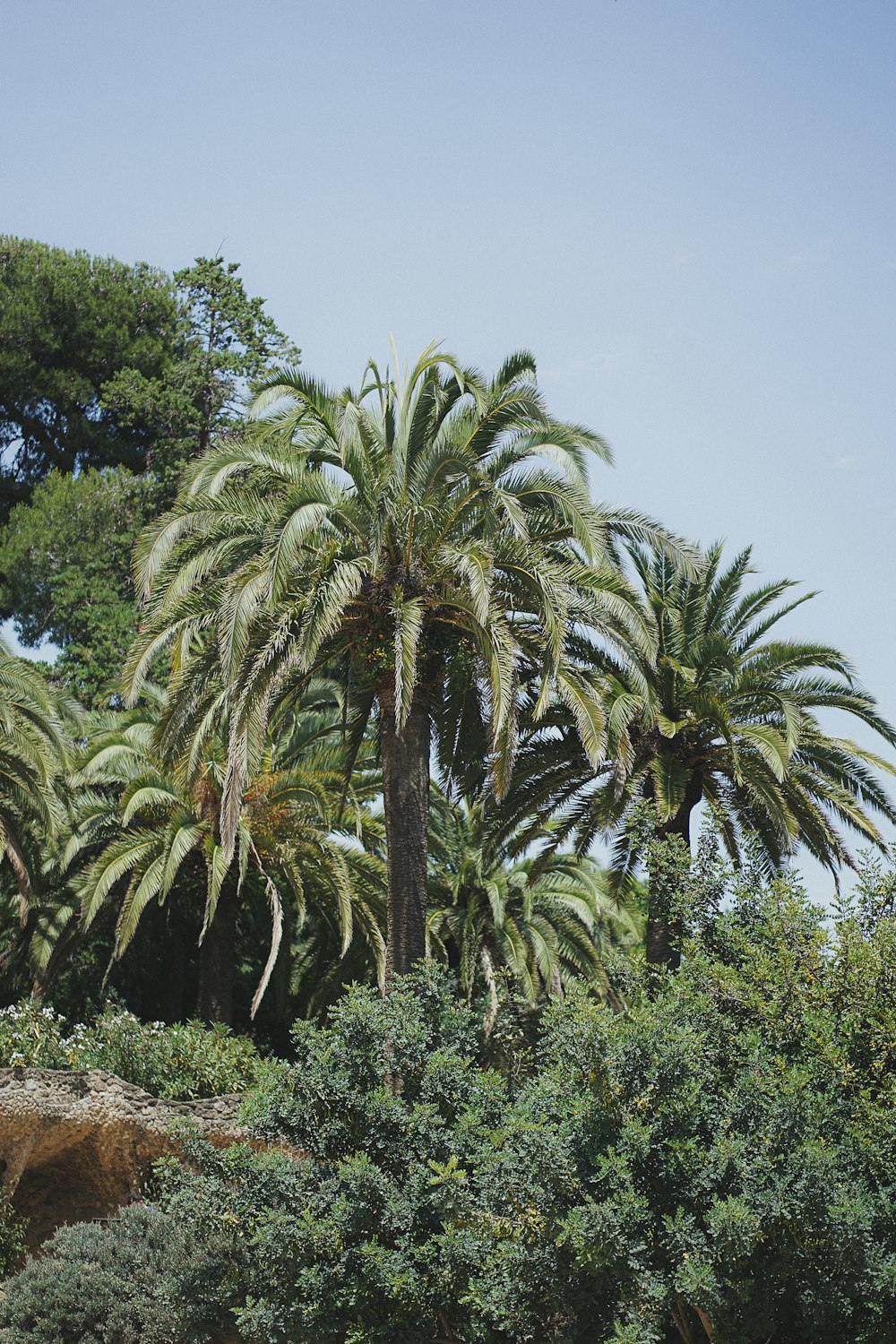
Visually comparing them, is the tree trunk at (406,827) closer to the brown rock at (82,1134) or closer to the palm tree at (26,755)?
the brown rock at (82,1134)

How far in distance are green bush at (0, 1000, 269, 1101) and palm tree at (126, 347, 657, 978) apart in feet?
10.7

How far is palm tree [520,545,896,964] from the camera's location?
1622 centimetres

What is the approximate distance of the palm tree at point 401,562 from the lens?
14.2 m

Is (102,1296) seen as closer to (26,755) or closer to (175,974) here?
(26,755)

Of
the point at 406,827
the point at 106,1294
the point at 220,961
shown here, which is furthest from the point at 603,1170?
the point at 220,961

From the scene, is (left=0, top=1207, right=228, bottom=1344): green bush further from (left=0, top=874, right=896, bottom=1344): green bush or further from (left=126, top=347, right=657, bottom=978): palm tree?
(left=126, top=347, right=657, bottom=978): palm tree

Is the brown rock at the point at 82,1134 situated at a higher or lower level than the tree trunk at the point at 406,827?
lower

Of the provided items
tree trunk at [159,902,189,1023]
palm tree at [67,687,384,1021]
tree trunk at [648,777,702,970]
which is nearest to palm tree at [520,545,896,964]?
tree trunk at [648,777,702,970]

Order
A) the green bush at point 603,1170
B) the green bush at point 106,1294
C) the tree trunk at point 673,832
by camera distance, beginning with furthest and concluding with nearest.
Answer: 1. the tree trunk at point 673,832
2. the green bush at point 106,1294
3. the green bush at point 603,1170

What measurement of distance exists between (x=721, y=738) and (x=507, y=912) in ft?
28.7

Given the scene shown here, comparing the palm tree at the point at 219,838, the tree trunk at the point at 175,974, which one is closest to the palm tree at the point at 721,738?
the palm tree at the point at 219,838

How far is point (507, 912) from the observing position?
970 inches

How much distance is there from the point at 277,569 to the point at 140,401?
2242cm

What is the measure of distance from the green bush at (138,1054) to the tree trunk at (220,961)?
352 centimetres
